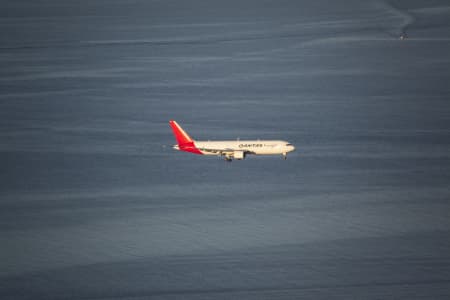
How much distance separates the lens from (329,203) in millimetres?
132000

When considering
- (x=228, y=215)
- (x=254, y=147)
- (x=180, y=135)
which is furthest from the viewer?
(x=180, y=135)

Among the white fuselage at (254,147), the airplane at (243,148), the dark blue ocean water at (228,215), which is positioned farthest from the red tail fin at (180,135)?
the white fuselage at (254,147)

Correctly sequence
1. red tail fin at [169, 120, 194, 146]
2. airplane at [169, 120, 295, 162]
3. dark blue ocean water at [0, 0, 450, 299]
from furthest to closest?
red tail fin at [169, 120, 194, 146]
airplane at [169, 120, 295, 162]
dark blue ocean water at [0, 0, 450, 299]

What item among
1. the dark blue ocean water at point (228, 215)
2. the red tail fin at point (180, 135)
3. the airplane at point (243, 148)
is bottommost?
the dark blue ocean water at point (228, 215)

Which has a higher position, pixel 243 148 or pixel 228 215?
pixel 243 148

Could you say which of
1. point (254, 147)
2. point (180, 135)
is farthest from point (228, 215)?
point (180, 135)

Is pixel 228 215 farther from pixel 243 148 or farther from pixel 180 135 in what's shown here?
pixel 180 135

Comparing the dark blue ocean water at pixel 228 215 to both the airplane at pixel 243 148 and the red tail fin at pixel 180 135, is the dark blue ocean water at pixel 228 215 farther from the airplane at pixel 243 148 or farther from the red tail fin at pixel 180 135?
the red tail fin at pixel 180 135

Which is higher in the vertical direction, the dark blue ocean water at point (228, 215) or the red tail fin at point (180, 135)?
the red tail fin at point (180, 135)

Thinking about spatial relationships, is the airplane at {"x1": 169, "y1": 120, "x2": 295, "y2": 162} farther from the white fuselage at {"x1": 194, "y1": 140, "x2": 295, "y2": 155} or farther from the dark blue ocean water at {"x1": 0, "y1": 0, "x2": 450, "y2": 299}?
the dark blue ocean water at {"x1": 0, "y1": 0, "x2": 450, "y2": 299}

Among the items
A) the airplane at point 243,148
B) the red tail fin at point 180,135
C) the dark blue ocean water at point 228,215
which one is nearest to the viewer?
the dark blue ocean water at point 228,215

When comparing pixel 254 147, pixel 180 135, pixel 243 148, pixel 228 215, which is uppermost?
pixel 180 135

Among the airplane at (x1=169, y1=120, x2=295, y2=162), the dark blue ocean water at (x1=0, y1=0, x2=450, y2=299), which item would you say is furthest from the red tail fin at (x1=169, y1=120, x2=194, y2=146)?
the dark blue ocean water at (x1=0, y1=0, x2=450, y2=299)

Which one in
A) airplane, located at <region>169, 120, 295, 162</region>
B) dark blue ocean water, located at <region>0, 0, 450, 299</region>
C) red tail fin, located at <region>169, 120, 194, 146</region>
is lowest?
dark blue ocean water, located at <region>0, 0, 450, 299</region>
